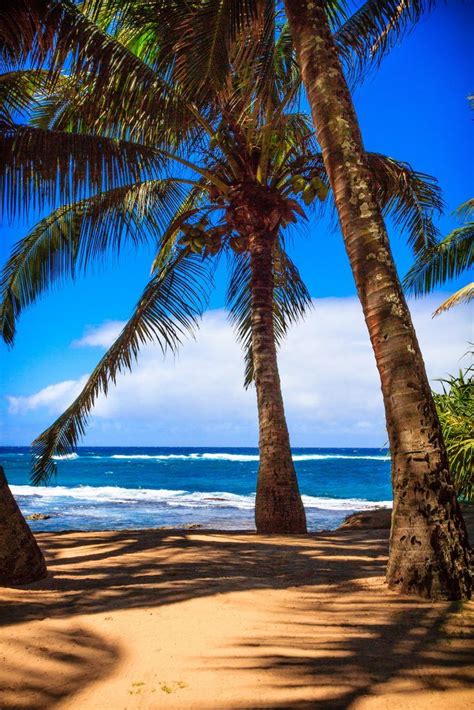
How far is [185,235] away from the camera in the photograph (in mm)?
7527

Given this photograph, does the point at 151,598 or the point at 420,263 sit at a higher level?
the point at 420,263

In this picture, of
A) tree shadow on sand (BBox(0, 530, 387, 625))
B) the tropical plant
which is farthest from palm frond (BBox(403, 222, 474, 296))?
tree shadow on sand (BBox(0, 530, 387, 625))

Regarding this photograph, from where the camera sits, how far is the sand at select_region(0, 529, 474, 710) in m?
2.24

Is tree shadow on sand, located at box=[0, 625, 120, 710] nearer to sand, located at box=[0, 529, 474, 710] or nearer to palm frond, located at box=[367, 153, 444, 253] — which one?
sand, located at box=[0, 529, 474, 710]

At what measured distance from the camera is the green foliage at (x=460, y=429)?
27.9 feet

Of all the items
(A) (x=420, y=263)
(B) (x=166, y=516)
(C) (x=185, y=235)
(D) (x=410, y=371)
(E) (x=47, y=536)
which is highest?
(A) (x=420, y=263)

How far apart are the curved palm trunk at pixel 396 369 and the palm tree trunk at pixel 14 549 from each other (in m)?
2.52

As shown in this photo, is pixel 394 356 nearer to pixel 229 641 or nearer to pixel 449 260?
pixel 229 641

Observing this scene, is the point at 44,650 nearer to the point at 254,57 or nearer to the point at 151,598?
the point at 151,598

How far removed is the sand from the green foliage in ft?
14.9

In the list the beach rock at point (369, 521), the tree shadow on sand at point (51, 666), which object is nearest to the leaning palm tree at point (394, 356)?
the tree shadow on sand at point (51, 666)

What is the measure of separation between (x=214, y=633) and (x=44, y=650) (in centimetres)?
83

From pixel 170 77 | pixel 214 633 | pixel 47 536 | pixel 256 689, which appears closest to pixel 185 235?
pixel 170 77

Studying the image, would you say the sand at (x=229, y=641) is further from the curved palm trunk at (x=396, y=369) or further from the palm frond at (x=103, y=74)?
the palm frond at (x=103, y=74)
